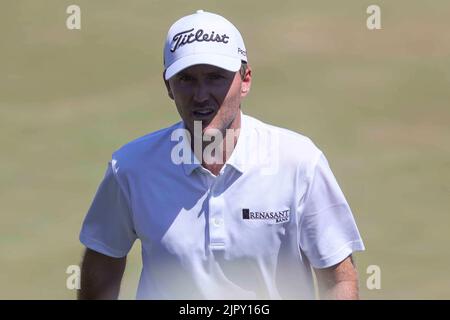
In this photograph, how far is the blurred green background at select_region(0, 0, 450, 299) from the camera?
31.9 ft

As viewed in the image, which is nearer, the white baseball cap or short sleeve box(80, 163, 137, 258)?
the white baseball cap

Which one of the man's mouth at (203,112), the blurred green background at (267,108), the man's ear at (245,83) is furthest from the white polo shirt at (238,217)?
the blurred green background at (267,108)

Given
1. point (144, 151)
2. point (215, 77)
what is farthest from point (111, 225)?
point (215, 77)

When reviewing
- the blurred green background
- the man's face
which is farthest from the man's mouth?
the blurred green background

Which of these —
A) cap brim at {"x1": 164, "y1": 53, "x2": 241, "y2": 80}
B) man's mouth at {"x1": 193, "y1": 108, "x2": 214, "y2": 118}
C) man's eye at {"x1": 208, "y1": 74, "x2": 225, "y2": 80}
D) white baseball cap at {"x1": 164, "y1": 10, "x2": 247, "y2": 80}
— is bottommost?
man's mouth at {"x1": 193, "y1": 108, "x2": 214, "y2": 118}

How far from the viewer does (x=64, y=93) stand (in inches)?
486

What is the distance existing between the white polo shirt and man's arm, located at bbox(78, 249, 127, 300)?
13cm

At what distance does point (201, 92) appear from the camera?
477cm

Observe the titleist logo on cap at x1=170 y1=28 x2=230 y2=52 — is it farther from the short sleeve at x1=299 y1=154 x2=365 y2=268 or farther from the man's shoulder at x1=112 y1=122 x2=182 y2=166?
the short sleeve at x1=299 y1=154 x2=365 y2=268

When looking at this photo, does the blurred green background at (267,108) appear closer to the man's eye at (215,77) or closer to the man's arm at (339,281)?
the man's arm at (339,281)

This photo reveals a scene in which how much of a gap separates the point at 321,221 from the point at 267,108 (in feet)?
22.3

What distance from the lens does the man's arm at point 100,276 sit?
16.3ft

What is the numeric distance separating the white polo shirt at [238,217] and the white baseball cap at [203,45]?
10.7 inches
